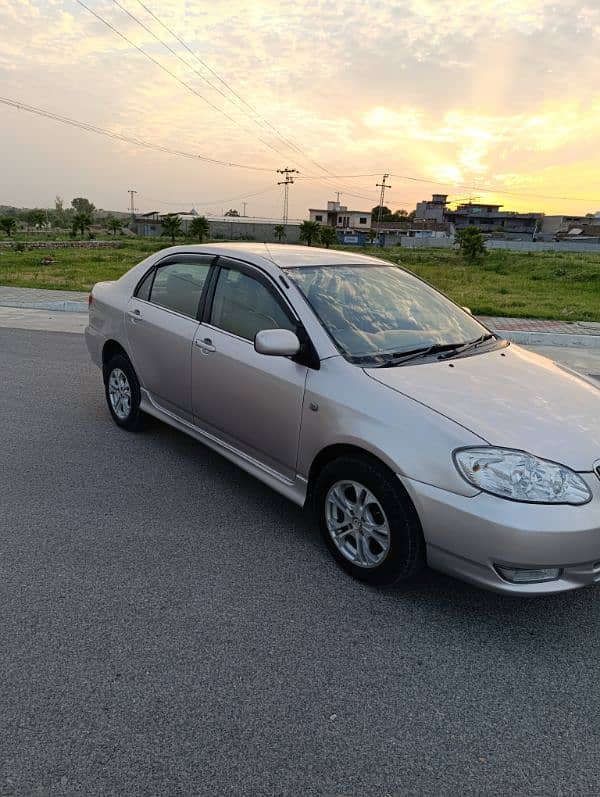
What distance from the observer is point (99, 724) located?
2.07 metres

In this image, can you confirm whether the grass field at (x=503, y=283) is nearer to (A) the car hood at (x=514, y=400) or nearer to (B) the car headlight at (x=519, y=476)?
(A) the car hood at (x=514, y=400)

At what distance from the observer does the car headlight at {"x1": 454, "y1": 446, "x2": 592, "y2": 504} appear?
2.37 meters

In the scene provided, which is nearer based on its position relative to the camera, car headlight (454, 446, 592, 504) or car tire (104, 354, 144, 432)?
car headlight (454, 446, 592, 504)

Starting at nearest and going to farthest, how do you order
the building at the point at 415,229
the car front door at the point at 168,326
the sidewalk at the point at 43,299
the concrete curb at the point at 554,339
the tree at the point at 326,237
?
the car front door at the point at 168,326 → the concrete curb at the point at 554,339 → the sidewalk at the point at 43,299 → the tree at the point at 326,237 → the building at the point at 415,229

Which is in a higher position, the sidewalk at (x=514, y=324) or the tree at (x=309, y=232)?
the tree at (x=309, y=232)

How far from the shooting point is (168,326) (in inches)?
162

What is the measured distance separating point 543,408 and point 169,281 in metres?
2.79

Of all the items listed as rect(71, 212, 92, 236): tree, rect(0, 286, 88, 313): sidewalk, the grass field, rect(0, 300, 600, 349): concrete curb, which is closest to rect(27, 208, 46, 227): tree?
rect(71, 212, 92, 236): tree

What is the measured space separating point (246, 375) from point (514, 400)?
1.48m

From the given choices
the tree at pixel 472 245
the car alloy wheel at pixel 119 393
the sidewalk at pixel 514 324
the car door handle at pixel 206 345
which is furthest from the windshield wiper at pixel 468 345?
the tree at pixel 472 245

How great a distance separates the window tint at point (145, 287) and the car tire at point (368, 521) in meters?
2.32

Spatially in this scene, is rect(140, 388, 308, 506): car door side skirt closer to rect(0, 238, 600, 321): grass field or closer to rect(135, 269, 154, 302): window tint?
rect(135, 269, 154, 302): window tint

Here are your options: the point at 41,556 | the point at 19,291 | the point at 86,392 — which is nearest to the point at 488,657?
the point at 41,556

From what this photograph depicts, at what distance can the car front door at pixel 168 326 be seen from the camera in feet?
13.0
